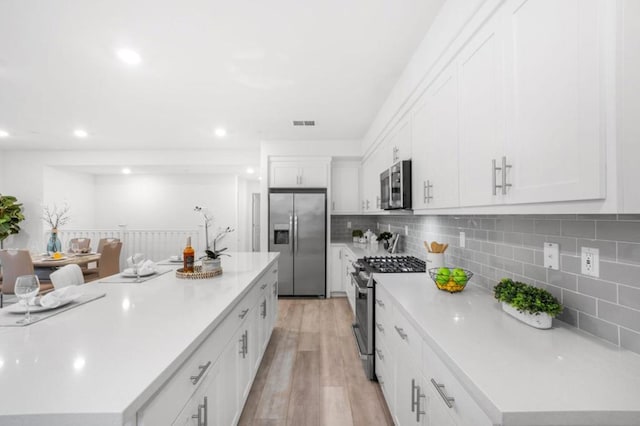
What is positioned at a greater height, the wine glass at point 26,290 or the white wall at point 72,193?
the white wall at point 72,193

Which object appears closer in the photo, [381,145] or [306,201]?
[381,145]

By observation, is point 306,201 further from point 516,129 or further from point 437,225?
point 516,129

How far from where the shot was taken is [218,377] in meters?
1.43

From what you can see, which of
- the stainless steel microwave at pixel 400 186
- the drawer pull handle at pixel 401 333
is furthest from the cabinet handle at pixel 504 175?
the stainless steel microwave at pixel 400 186

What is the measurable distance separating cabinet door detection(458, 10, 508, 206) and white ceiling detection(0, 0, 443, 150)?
64 centimetres

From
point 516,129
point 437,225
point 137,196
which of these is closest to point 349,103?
point 437,225

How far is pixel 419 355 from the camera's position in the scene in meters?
1.35

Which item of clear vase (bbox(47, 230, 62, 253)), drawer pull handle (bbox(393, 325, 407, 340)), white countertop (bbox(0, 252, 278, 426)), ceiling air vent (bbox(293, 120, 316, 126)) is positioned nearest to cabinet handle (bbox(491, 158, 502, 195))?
drawer pull handle (bbox(393, 325, 407, 340))

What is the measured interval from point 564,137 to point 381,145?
2.77 meters

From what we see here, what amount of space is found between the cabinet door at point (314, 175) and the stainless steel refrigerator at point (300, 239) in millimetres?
242

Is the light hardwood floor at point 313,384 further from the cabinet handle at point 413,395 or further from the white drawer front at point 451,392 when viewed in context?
the white drawer front at point 451,392

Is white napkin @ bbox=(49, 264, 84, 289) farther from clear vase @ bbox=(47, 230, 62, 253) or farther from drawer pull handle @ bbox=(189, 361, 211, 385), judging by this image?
clear vase @ bbox=(47, 230, 62, 253)

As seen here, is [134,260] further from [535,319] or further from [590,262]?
[590,262]

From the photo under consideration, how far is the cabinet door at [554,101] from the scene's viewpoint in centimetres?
83
